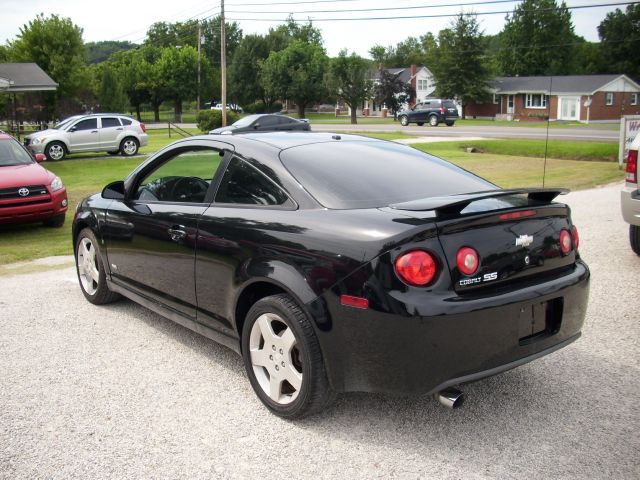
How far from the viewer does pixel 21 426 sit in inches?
139

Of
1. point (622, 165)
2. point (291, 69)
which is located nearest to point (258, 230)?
point (622, 165)

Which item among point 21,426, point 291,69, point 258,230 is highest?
point 291,69

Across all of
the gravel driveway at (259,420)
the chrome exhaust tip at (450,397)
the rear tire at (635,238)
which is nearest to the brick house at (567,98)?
the rear tire at (635,238)

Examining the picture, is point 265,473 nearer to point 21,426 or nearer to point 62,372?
point 21,426

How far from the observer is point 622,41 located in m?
83.7

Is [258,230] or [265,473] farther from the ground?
[258,230]

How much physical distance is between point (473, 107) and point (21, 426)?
232 feet

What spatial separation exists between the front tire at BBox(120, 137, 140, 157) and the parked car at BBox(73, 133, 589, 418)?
22.4m

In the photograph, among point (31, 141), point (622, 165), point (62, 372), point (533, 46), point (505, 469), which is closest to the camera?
point (505, 469)

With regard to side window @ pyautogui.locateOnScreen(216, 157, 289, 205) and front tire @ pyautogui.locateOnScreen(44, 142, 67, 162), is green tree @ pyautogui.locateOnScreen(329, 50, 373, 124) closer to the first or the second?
front tire @ pyautogui.locateOnScreen(44, 142, 67, 162)

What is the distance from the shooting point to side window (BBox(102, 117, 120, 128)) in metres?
25.6

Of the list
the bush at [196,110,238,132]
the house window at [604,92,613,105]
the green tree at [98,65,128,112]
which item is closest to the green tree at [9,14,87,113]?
the green tree at [98,65,128,112]

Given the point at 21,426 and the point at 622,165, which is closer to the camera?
the point at 21,426

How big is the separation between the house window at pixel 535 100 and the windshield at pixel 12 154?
203 ft
